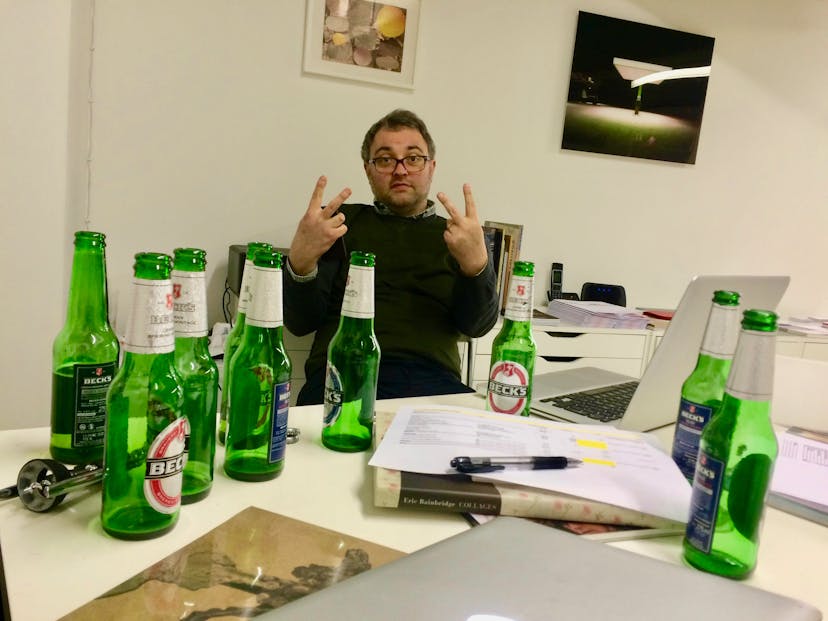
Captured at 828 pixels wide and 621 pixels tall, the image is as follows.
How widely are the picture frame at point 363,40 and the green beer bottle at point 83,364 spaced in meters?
1.73

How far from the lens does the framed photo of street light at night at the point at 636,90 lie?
261cm

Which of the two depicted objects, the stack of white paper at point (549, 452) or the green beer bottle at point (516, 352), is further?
the green beer bottle at point (516, 352)

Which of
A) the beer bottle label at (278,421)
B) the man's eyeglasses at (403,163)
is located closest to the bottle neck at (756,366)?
the beer bottle label at (278,421)

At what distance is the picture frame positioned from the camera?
2.24 m

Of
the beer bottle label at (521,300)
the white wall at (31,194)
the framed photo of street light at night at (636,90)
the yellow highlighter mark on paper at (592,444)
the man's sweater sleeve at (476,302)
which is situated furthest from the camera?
the framed photo of street light at night at (636,90)

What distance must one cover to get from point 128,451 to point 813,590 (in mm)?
707

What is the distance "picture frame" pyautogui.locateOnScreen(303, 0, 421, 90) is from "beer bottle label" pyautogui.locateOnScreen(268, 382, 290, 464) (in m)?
1.82

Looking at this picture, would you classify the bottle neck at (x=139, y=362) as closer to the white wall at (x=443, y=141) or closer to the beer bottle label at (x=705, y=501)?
the beer bottle label at (x=705, y=501)

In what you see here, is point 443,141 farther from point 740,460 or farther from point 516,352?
point 740,460

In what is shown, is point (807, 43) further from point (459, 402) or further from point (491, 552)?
point (491, 552)

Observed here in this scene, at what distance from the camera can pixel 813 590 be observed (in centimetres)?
61

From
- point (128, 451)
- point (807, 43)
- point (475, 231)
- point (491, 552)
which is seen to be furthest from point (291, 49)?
point (807, 43)

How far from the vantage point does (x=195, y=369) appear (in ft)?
2.27

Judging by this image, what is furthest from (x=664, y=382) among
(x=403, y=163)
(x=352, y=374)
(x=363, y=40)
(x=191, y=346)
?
(x=363, y=40)
